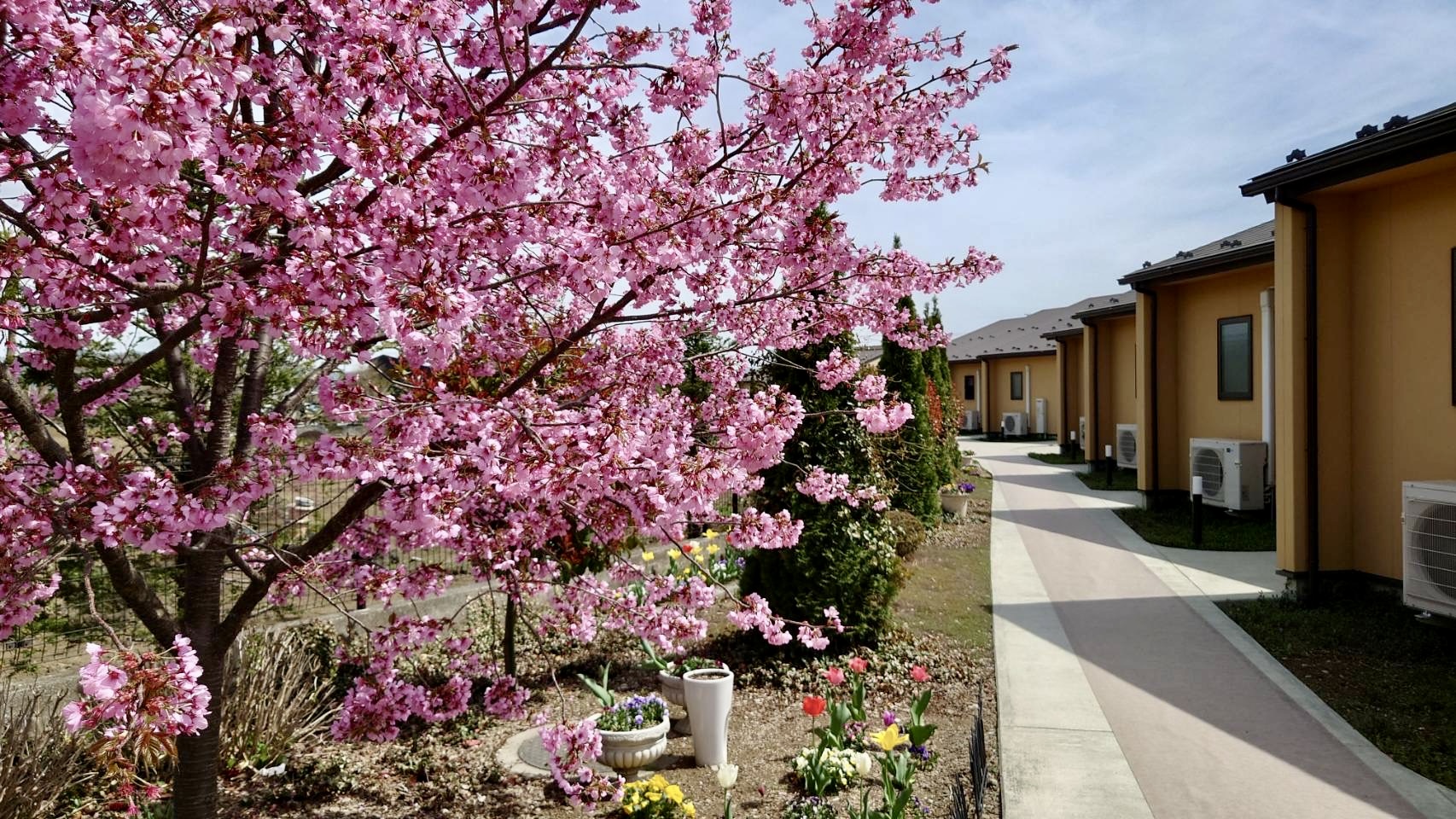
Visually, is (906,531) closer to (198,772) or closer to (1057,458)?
(198,772)

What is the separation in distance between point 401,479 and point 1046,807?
330 centimetres

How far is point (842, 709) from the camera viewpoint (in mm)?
4254

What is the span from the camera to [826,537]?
237 inches

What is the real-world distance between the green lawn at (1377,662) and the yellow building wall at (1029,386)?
21.1 m

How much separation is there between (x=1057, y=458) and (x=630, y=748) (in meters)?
20.0

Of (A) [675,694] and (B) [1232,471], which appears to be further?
(B) [1232,471]

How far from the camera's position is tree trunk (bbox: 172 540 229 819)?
9.95 feet

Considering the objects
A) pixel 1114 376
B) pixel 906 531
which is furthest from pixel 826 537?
pixel 1114 376

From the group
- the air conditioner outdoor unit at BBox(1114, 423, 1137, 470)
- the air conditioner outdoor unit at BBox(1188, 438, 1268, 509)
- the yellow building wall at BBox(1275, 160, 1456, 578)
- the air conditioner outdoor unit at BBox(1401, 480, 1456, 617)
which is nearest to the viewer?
the air conditioner outdoor unit at BBox(1401, 480, 1456, 617)

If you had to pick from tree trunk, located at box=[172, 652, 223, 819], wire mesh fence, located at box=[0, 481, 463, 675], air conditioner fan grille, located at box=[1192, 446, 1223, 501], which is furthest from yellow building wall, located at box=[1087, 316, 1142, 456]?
tree trunk, located at box=[172, 652, 223, 819]

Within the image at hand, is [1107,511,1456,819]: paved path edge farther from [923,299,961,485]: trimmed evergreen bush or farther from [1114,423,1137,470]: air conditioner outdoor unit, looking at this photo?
[1114,423,1137,470]: air conditioner outdoor unit

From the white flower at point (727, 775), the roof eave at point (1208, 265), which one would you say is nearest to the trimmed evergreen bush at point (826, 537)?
the white flower at point (727, 775)

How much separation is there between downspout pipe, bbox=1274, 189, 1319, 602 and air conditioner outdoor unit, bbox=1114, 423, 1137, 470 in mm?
8326

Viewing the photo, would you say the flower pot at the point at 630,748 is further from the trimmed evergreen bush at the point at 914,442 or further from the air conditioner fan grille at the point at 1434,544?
the trimmed evergreen bush at the point at 914,442
